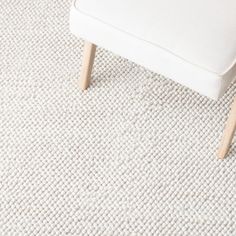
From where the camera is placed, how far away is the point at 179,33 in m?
1.12

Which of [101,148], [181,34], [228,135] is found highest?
[181,34]

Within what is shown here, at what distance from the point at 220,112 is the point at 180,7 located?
0.41 m

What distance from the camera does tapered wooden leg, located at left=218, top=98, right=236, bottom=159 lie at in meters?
1.27

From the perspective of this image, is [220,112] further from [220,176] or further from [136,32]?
[136,32]

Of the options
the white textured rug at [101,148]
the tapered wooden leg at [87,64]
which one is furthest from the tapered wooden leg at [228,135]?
the tapered wooden leg at [87,64]

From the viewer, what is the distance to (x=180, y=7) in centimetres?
113

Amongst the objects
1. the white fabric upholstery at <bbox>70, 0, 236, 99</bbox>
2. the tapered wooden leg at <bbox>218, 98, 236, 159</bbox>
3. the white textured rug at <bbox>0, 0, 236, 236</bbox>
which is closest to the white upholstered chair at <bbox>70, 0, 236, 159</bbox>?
the white fabric upholstery at <bbox>70, 0, 236, 99</bbox>

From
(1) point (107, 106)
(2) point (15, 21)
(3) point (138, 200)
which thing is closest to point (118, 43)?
(1) point (107, 106)

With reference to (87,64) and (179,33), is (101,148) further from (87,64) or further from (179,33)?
(179,33)

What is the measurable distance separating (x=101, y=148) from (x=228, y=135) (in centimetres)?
32

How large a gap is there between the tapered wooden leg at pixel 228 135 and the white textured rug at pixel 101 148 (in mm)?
28

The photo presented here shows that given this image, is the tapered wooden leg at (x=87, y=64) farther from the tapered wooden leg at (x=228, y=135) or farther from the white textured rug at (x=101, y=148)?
the tapered wooden leg at (x=228, y=135)

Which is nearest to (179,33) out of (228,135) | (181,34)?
(181,34)

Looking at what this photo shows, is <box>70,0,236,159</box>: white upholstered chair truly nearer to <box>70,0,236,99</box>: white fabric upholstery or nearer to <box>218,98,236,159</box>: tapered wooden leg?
<box>70,0,236,99</box>: white fabric upholstery
